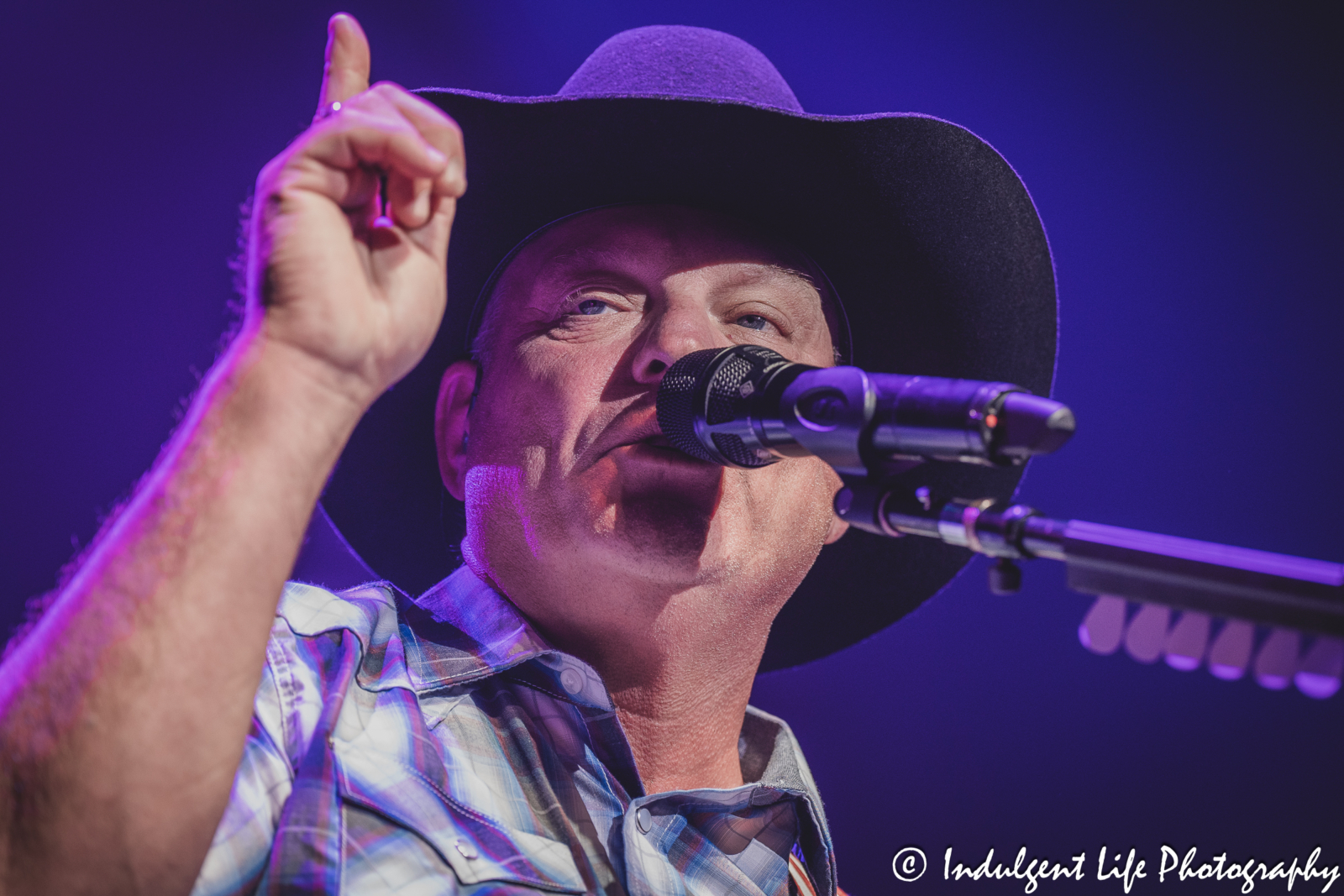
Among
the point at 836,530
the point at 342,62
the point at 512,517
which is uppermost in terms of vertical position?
the point at 342,62

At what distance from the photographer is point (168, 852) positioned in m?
0.99

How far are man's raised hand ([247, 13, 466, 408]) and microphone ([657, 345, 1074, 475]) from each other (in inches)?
16.1

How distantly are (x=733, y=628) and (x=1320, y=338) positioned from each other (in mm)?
1769

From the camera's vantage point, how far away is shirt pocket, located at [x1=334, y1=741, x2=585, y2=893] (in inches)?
50.1

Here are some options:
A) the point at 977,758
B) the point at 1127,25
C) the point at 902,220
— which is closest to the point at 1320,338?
the point at 1127,25

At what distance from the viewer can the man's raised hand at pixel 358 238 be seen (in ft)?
3.51

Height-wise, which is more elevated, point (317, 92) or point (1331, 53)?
point (1331, 53)

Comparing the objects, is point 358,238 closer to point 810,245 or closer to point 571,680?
point 571,680

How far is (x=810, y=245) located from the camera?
2.24 meters

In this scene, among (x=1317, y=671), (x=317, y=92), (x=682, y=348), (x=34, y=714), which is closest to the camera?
(x=1317, y=671)

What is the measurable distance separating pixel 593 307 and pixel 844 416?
37.0 inches

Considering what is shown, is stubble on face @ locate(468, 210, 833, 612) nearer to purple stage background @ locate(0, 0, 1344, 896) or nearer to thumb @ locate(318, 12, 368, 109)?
thumb @ locate(318, 12, 368, 109)

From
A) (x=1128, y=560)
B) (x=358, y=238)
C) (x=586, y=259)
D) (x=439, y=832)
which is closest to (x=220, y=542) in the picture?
(x=358, y=238)

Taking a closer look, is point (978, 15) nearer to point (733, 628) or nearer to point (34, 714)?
point (733, 628)
